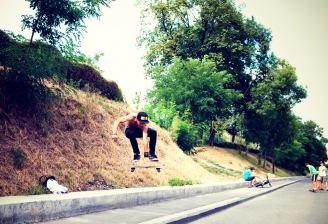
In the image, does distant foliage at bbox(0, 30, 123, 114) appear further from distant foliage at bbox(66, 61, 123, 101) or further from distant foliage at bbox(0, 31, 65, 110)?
distant foliage at bbox(66, 61, 123, 101)

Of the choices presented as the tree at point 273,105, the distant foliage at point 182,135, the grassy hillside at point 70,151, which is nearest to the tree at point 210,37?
the tree at point 273,105

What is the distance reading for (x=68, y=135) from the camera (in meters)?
10.7

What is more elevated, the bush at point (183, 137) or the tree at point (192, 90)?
the tree at point (192, 90)

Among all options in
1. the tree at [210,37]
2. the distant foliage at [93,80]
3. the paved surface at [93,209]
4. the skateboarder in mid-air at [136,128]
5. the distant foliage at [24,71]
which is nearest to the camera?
the paved surface at [93,209]

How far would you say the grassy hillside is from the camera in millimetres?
7808

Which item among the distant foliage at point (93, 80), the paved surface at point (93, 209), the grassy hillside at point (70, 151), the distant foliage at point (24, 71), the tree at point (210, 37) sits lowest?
the paved surface at point (93, 209)

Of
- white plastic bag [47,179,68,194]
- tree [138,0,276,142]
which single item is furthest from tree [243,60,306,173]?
white plastic bag [47,179,68,194]

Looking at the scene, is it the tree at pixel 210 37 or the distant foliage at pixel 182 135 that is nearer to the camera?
the distant foliage at pixel 182 135

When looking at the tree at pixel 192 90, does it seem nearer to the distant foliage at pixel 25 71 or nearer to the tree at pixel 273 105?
the tree at pixel 273 105

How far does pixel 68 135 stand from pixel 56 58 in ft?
9.23

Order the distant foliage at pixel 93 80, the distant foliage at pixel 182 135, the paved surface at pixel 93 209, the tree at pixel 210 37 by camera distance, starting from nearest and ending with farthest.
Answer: the paved surface at pixel 93 209 < the distant foliage at pixel 93 80 < the distant foliage at pixel 182 135 < the tree at pixel 210 37

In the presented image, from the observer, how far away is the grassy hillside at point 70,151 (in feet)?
25.6

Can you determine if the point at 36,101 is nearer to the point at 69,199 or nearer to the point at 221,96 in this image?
the point at 69,199

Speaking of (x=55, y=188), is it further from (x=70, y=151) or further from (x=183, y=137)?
(x=183, y=137)
